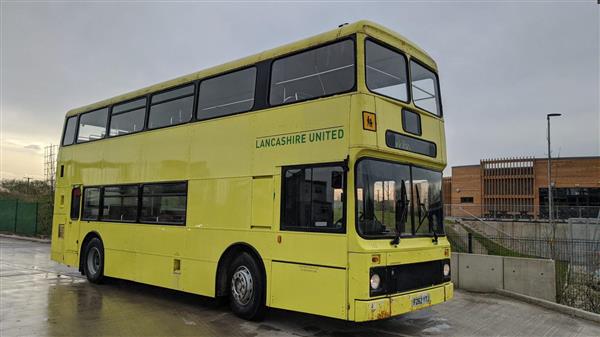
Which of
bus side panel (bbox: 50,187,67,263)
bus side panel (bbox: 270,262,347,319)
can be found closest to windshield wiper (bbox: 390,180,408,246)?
bus side panel (bbox: 270,262,347,319)

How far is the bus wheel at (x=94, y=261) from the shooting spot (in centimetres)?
1135

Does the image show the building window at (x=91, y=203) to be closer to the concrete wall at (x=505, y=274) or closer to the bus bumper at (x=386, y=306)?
the bus bumper at (x=386, y=306)

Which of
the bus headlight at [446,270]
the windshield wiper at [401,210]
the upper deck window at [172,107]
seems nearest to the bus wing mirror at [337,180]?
the windshield wiper at [401,210]

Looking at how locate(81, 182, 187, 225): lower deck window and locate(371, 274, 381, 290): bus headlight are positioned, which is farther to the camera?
locate(81, 182, 187, 225): lower deck window

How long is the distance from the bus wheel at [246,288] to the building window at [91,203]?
529 cm

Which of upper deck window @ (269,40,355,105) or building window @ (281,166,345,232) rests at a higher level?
upper deck window @ (269,40,355,105)

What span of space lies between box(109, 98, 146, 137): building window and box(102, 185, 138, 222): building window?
1360 mm

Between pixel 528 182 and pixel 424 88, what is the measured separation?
48099 mm

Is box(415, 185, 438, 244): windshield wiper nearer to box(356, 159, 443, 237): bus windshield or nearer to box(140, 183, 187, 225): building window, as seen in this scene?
box(356, 159, 443, 237): bus windshield

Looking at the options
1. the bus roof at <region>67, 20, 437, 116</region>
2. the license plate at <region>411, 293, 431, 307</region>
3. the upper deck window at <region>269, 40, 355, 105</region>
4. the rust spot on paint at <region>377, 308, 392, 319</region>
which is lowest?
the rust spot on paint at <region>377, 308, 392, 319</region>

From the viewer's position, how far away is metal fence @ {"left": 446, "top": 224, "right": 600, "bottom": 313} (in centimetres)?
1030

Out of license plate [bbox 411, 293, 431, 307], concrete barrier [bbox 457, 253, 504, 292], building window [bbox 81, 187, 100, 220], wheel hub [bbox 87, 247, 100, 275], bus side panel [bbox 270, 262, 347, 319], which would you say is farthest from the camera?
building window [bbox 81, 187, 100, 220]

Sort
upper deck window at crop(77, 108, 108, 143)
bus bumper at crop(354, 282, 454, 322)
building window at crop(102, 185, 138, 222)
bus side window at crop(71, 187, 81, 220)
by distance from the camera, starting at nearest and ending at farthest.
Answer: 1. bus bumper at crop(354, 282, 454, 322)
2. building window at crop(102, 185, 138, 222)
3. upper deck window at crop(77, 108, 108, 143)
4. bus side window at crop(71, 187, 81, 220)

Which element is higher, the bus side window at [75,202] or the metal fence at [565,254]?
the bus side window at [75,202]
